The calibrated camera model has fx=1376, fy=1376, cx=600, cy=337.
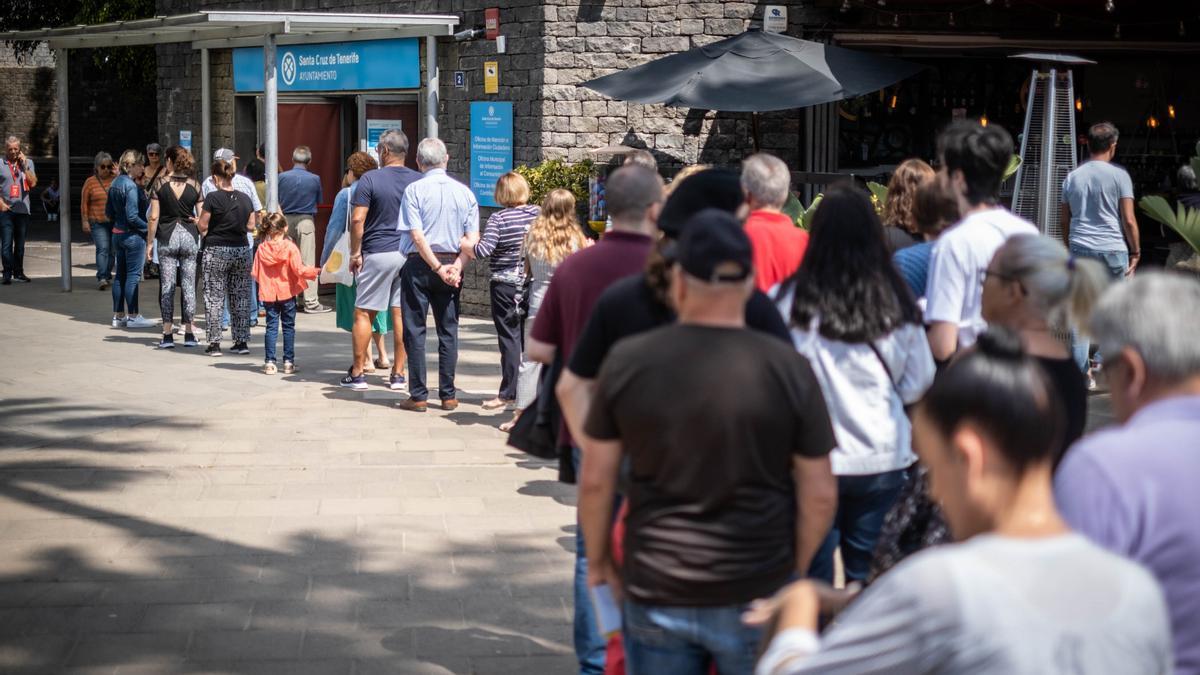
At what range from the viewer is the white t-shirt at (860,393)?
4.14 meters

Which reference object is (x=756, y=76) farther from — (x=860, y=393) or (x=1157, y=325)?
(x=1157, y=325)

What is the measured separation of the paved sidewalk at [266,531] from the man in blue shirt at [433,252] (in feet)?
1.56

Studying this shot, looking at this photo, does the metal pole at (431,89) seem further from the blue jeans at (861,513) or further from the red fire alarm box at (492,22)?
the blue jeans at (861,513)

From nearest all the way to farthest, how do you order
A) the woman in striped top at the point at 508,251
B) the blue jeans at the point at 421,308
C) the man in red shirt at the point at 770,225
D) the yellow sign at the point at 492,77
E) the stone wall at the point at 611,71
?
the man in red shirt at the point at 770,225 → the woman in striped top at the point at 508,251 → the blue jeans at the point at 421,308 → the stone wall at the point at 611,71 → the yellow sign at the point at 492,77

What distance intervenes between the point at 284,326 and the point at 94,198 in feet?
20.7

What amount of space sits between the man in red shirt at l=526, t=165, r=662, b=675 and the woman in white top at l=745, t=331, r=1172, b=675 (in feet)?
7.78

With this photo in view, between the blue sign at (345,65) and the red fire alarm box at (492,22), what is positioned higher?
the red fire alarm box at (492,22)

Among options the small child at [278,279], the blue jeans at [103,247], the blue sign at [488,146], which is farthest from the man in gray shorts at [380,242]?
the blue jeans at [103,247]

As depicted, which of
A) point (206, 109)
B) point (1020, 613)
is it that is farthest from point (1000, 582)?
point (206, 109)

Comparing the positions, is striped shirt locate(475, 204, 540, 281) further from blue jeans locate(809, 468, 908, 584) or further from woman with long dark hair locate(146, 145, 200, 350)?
blue jeans locate(809, 468, 908, 584)

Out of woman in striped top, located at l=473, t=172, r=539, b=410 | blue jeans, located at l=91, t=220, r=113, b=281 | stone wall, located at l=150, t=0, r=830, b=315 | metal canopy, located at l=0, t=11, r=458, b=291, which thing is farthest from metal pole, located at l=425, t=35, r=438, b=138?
woman in striped top, located at l=473, t=172, r=539, b=410

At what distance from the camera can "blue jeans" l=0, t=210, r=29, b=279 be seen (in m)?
17.8

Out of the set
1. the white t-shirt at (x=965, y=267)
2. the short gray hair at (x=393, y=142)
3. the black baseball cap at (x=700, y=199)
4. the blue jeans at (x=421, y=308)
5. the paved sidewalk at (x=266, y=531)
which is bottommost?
the paved sidewalk at (x=266, y=531)

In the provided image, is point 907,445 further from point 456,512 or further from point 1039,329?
point 456,512
